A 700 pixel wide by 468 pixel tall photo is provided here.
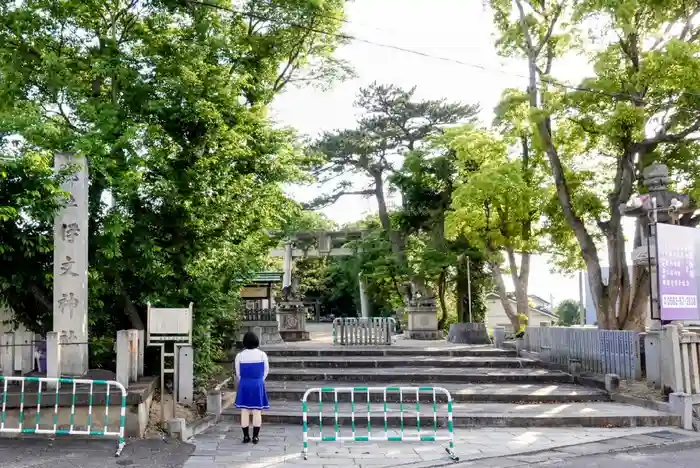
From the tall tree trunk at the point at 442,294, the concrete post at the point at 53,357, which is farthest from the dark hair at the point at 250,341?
the tall tree trunk at the point at 442,294

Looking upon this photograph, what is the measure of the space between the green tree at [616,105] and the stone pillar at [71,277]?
11.1 metres

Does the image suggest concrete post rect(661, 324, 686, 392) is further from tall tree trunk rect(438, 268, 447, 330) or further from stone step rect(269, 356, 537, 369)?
tall tree trunk rect(438, 268, 447, 330)

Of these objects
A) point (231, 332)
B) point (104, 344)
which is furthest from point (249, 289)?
point (104, 344)

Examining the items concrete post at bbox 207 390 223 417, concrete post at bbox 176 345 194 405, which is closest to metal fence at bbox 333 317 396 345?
concrete post at bbox 207 390 223 417

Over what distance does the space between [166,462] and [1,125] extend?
217 inches

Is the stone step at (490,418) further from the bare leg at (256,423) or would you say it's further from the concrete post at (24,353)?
the concrete post at (24,353)

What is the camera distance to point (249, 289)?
27391 millimetres

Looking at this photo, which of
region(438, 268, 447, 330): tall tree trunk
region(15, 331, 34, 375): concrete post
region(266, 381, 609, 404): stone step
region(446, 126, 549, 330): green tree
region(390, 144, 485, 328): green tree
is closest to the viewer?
region(15, 331, 34, 375): concrete post

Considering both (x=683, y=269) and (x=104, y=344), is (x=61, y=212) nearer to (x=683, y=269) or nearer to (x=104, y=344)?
(x=104, y=344)

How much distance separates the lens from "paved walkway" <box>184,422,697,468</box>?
267 inches

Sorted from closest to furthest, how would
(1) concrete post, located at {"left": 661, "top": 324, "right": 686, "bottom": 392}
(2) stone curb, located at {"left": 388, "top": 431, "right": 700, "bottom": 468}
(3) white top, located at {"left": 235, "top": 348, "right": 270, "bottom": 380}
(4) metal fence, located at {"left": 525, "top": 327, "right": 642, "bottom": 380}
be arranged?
(2) stone curb, located at {"left": 388, "top": 431, "right": 700, "bottom": 468}
(3) white top, located at {"left": 235, "top": 348, "right": 270, "bottom": 380}
(1) concrete post, located at {"left": 661, "top": 324, "right": 686, "bottom": 392}
(4) metal fence, located at {"left": 525, "top": 327, "right": 642, "bottom": 380}

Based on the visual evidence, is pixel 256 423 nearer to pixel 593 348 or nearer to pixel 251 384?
pixel 251 384

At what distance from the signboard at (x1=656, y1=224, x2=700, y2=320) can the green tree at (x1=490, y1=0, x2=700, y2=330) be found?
346 centimetres

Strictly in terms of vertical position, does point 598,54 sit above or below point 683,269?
above
